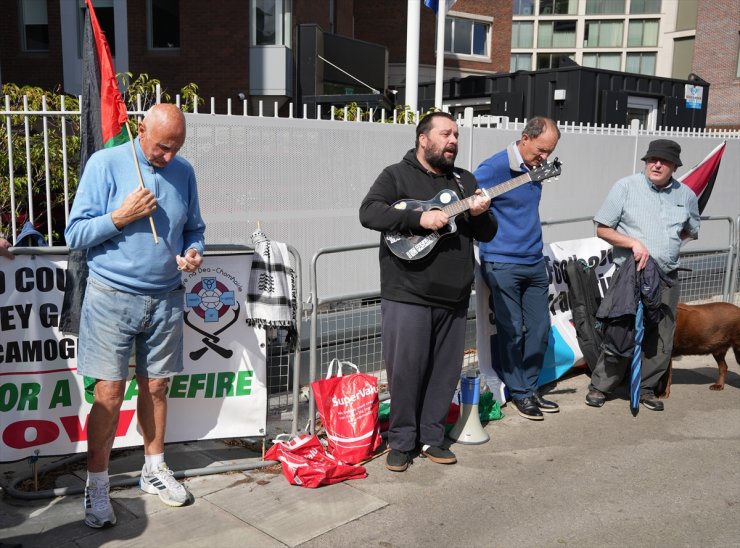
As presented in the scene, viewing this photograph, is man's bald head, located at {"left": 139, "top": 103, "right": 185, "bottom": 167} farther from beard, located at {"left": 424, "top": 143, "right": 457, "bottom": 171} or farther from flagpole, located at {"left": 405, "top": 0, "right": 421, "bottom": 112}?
flagpole, located at {"left": 405, "top": 0, "right": 421, "bottom": 112}

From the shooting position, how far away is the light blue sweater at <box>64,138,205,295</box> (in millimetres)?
3438

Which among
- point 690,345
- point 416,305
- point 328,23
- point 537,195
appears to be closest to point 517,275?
point 537,195

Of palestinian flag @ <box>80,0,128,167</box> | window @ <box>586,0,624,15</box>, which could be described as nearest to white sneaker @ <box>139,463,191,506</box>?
palestinian flag @ <box>80,0,128,167</box>

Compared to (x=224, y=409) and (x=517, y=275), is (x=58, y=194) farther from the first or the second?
(x=517, y=275)

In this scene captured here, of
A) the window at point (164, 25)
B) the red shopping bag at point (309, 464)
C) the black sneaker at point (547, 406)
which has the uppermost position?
the window at point (164, 25)

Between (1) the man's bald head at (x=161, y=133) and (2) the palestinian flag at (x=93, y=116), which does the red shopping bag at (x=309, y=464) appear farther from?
(1) the man's bald head at (x=161, y=133)

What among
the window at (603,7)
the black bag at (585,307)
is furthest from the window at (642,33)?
the black bag at (585,307)

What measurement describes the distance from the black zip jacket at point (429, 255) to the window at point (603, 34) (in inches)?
2830

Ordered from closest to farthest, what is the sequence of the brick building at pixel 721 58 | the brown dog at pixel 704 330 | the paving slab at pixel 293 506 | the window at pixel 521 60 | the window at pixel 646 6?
1. the paving slab at pixel 293 506
2. the brown dog at pixel 704 330
3. the brick building at pixel 721 58
4. the window at pixel 646 6
5. the window at pixel 521 60

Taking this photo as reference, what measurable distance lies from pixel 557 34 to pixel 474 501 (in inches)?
2903

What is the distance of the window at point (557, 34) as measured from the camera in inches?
2785

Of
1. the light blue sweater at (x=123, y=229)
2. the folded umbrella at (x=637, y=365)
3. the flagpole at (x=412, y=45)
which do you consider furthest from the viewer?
the flagpole at (x=412, y=45)

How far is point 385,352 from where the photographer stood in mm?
4402

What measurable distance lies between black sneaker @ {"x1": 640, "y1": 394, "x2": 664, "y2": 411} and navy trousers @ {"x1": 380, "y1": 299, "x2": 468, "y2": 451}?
6.45ft
